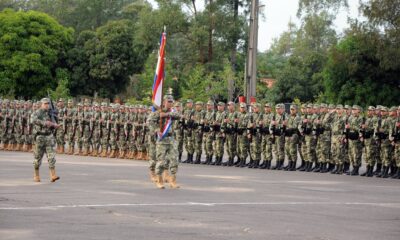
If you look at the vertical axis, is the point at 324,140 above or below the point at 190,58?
below

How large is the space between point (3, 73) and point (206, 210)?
181ft

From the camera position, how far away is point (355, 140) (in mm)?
26078

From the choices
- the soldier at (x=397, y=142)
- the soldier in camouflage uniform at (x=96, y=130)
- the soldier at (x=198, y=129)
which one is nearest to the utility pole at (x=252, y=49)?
the soldier at (x=198, y=129)

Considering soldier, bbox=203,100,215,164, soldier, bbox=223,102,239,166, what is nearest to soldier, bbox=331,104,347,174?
soldier, bbox=223,102,239,166

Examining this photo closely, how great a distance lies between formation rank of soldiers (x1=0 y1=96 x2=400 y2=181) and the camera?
25.9 metres

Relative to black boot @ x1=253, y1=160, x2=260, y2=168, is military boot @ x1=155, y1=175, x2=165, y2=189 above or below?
below

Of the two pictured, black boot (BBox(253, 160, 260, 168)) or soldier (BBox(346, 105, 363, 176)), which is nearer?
soldier (BBox(346, 105, 363, 176))

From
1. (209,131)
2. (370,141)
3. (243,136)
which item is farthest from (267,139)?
(370,141)

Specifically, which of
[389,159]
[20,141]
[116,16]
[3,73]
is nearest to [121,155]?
[20,141]

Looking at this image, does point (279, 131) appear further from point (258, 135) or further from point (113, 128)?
point (113, 128)

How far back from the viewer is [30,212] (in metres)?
14.7

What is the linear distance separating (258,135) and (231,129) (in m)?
1.16

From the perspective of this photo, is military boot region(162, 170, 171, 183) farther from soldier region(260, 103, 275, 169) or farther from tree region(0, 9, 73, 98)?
tree region(0, 9, 73, 98)

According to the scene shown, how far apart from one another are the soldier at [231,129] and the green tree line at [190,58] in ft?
58.1
